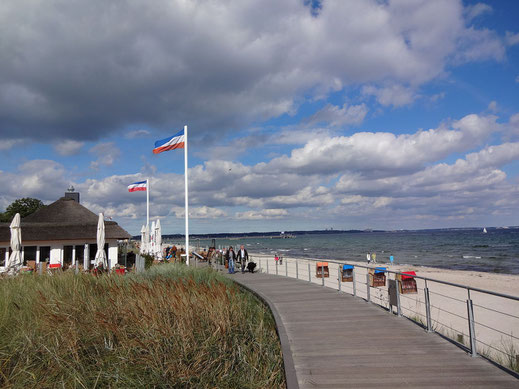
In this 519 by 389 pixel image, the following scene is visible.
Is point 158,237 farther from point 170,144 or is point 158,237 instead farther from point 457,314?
point 457,314

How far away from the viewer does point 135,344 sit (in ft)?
15.9

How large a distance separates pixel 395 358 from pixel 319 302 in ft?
14.3

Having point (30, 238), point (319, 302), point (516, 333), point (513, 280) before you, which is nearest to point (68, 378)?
point (319, 302)

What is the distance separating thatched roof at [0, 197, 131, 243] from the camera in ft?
69.5

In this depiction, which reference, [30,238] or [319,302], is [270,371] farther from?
[30,238]

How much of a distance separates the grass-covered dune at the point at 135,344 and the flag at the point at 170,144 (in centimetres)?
1106

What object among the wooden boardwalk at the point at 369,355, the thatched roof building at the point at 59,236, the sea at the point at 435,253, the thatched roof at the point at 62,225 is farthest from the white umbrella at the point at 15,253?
the sea at the point at 435,253

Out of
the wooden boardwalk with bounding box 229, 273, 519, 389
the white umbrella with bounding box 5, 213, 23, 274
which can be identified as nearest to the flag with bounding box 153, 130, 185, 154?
the white umbrella with bounding box 5, 213, 23, 274

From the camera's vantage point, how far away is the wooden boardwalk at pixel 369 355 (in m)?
4.47

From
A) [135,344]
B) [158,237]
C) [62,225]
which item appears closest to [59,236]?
[62,225]

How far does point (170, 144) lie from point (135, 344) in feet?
43.7

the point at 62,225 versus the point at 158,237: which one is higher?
the point at 62,225

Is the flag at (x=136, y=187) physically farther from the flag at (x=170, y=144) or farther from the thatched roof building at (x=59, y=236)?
the flag at (x=170, y=144)

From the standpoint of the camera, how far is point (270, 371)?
482cm
